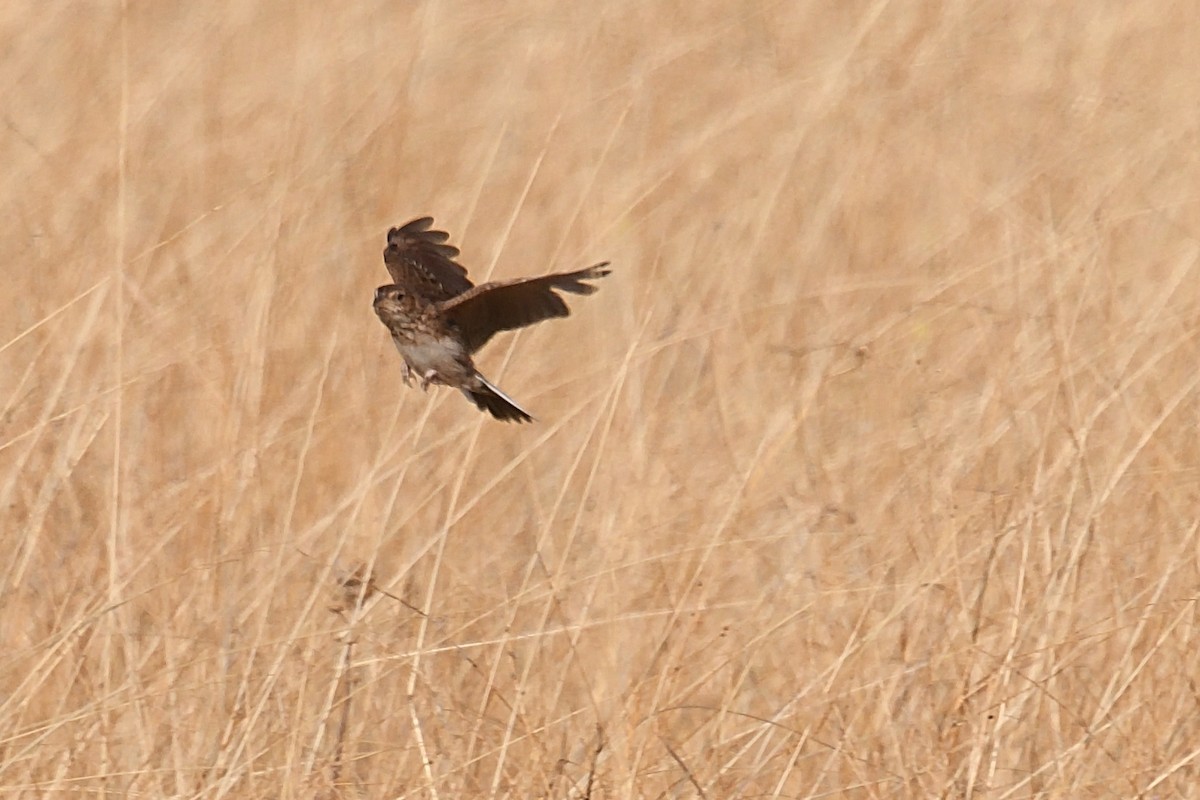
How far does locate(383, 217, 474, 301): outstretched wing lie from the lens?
3422 mm

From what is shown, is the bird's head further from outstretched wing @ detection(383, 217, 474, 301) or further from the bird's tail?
the bird's tail

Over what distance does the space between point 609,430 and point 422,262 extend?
0.47 meters

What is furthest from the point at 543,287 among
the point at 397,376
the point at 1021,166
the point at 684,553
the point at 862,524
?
the point at 1021,166

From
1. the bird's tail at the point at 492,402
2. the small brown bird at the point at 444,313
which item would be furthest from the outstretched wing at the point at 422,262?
the bird's tail at the point at 492,402

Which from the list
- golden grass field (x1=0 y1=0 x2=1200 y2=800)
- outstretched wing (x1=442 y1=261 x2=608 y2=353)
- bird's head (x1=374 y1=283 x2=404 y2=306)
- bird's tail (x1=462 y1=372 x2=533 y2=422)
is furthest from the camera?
bird's head (x1=374 y1=283 x2=404 y2=306)

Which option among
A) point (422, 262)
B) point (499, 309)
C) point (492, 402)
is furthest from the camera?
point (422, 262)

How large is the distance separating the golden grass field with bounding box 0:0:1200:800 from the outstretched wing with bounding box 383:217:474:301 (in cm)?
11

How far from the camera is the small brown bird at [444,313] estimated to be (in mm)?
3154

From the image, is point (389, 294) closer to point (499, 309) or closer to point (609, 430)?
point (499, 309)

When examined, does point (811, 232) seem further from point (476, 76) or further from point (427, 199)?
point (476, 76)

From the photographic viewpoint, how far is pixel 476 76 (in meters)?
5.90

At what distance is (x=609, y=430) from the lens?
3387 mm

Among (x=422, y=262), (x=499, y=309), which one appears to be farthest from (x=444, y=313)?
(x=422, y=262)

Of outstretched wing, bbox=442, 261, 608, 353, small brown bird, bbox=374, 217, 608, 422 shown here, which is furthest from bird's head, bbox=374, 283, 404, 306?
A: outstretched wing, bbox=442, 261, 608, 353
